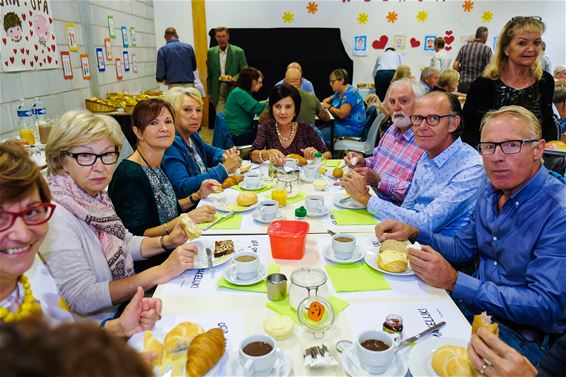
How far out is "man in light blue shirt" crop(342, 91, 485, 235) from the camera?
207 cm

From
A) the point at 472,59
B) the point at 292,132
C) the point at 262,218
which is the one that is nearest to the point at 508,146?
the point at 262,218

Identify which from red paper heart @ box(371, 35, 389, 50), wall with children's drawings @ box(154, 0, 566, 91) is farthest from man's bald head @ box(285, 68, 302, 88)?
red paper heart @ box(371, 35, 389, 50)

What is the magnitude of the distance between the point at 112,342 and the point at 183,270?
1.19 meters

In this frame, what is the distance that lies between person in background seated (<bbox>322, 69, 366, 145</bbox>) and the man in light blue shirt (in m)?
3.64

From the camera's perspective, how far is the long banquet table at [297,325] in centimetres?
117

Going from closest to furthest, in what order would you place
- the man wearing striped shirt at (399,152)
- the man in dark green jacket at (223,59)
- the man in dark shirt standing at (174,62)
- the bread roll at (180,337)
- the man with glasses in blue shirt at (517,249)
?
the bread roll at (180,337) < the man with glasses in blue shirt at (517,249) < the man wearing striped shirt at (399,152) < the man in dark shirt standing at (174,62) < the man in dark green jacket at (223,59)

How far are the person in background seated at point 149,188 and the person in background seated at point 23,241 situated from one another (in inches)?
26.7

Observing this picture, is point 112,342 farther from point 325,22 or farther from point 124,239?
point 325,22

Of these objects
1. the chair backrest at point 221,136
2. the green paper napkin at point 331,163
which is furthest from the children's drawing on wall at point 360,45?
the green paper napkin at point 331,163

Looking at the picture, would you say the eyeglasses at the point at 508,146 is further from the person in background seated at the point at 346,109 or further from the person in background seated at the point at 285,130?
the person in background seated at the point at 346,109

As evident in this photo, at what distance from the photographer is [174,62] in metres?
7.38

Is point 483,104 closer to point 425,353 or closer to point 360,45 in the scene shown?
point 425,353

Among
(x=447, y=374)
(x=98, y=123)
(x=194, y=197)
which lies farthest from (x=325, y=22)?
(x=447, y=374)

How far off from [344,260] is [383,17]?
8620 mm
